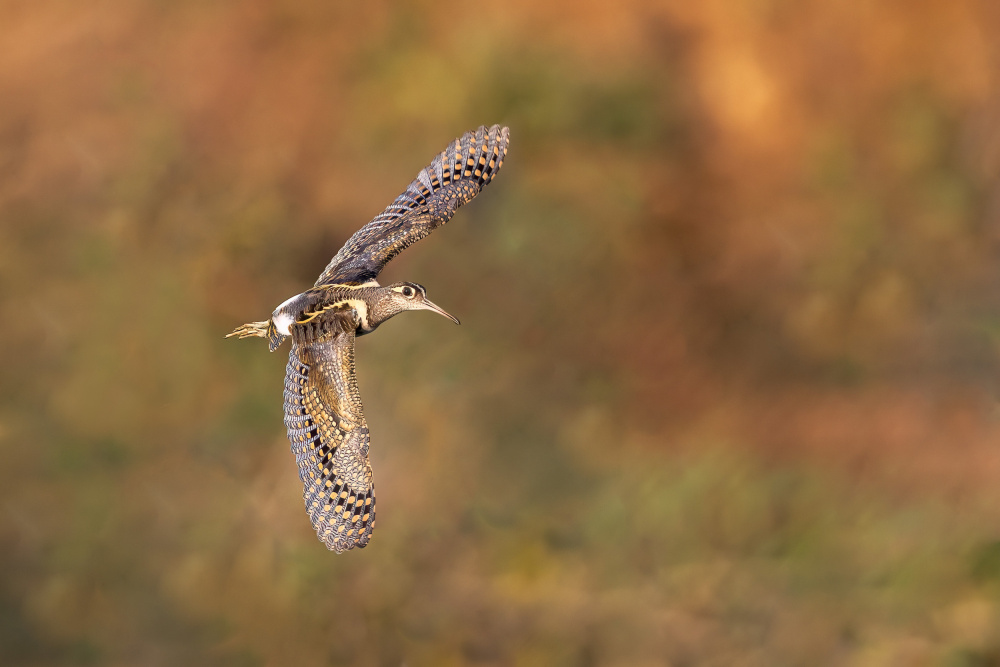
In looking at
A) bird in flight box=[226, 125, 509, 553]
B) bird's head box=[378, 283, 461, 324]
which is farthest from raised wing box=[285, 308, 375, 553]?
bird's head box=[378, 283, 461, 324]

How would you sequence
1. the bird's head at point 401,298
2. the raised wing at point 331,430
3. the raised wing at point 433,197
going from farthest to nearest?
the raised wing at point 433,197
the bird's head at point 401,298
the raised wing at point 331,430

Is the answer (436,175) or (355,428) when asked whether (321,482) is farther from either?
(436,175)

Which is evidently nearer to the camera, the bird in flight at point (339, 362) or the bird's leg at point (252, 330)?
the bird in flight at point (339, 362)

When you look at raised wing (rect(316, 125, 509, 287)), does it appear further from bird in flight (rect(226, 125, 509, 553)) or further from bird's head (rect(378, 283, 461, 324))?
bird's head (rect(378, 283, 461, 324))

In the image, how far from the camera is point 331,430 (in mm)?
8117

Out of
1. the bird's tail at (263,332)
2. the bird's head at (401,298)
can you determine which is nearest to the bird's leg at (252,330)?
the bird's tail at (263,332)

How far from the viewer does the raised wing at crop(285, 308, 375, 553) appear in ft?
26.0

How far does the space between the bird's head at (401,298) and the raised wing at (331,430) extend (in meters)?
0.21

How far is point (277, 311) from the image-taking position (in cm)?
852

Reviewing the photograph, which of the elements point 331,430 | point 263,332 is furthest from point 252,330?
point 331,430

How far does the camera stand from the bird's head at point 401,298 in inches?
327

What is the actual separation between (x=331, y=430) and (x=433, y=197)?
76.6 inches

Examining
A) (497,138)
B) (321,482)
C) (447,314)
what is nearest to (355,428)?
(321,482)

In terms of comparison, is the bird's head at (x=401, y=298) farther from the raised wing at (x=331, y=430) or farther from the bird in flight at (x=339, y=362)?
the raised wing at (x=331, y=430)
